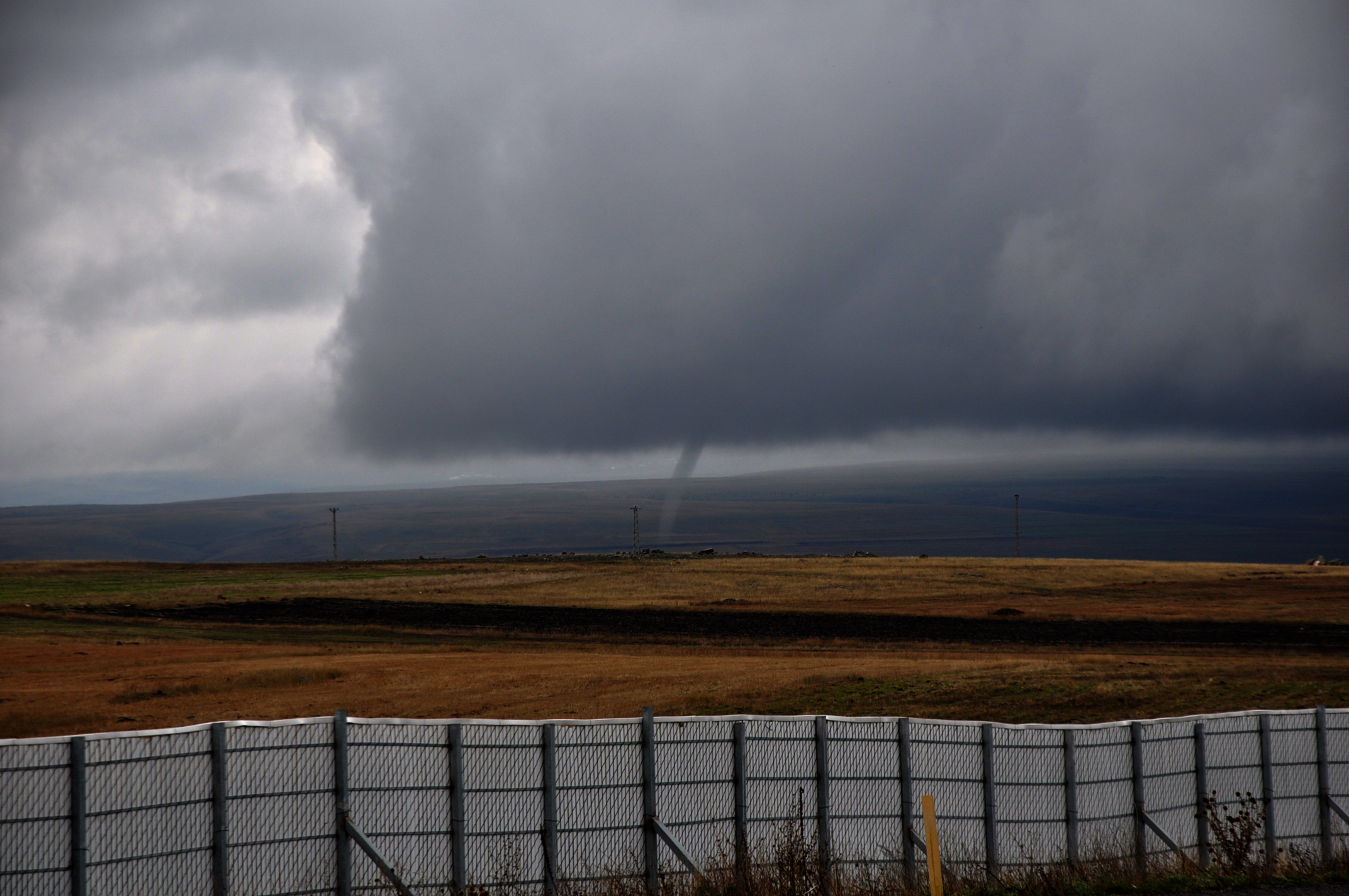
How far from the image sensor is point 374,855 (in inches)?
452

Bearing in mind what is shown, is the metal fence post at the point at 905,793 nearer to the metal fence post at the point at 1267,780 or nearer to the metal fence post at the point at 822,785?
the metal fence post at the point at 822,785

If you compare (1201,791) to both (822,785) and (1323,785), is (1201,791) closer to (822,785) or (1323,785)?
(1323,785)

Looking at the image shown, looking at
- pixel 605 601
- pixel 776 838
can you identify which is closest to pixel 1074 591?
pixel 605 601

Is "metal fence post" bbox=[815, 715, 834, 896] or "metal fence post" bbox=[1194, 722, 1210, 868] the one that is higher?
"metal fence post" bbox=[815, 715, 834, 896]

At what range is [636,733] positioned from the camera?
13.1 meters

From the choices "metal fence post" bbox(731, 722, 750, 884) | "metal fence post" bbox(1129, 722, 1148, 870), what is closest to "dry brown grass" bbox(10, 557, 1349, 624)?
"metal fence post" bbox(1129, 722, 1148, 870)

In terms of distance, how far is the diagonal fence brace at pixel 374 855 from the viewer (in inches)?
452

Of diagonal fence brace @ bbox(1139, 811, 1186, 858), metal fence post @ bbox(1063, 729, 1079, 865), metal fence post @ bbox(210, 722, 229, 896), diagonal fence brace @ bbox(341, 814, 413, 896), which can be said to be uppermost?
metal fence post @ bbox(210, 722, 229, 896)

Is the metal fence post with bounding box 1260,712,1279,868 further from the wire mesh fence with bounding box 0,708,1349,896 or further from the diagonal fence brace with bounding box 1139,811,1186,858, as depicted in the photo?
the diagonal fence brace with bounding box 1139,811,1186,858

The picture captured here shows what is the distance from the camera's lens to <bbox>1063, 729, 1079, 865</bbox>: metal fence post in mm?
15617

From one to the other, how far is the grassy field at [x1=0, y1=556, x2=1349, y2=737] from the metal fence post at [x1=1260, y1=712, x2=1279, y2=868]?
12.6 m

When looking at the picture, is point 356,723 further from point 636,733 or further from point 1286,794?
point 1286,794


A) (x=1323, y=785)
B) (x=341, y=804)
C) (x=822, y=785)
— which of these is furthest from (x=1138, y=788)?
(x=341, y=804)

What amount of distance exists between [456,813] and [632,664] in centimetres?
2895
